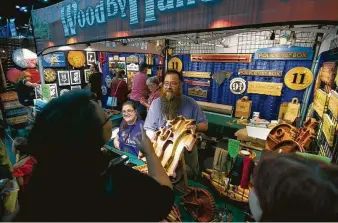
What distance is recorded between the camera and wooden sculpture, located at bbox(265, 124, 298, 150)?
207 centimetres

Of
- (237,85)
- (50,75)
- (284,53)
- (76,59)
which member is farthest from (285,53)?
(50,75)

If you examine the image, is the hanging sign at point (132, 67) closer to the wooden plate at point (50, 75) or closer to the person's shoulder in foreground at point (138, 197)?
the wooden plate at point (50, 75)

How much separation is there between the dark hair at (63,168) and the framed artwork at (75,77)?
24.5ft

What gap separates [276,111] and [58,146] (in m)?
5.47

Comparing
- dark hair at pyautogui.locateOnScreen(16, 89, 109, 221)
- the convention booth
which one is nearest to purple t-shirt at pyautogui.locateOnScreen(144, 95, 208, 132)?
the convention booth

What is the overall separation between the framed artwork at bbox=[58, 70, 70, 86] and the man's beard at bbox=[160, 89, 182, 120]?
6170 millimetres

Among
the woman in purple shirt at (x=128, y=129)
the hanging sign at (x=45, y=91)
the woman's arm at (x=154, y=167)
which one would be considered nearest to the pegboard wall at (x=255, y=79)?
the woman in purple shirt at (x=128, y=129)

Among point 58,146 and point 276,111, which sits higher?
point 58,146

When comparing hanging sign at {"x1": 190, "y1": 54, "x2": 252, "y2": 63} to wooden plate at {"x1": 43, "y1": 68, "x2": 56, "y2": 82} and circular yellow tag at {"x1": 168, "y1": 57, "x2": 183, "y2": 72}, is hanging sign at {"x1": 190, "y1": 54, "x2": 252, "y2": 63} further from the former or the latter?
wooden plate at {"x1": 43, "y1": 68, "x2": 56, "y2": 82}

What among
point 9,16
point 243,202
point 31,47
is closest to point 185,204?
point 243,202

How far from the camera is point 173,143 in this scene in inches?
59.4

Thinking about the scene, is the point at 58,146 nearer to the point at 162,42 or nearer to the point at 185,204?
the point at 185,204

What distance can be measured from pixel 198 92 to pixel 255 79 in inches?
76.0

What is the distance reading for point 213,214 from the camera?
152cm
